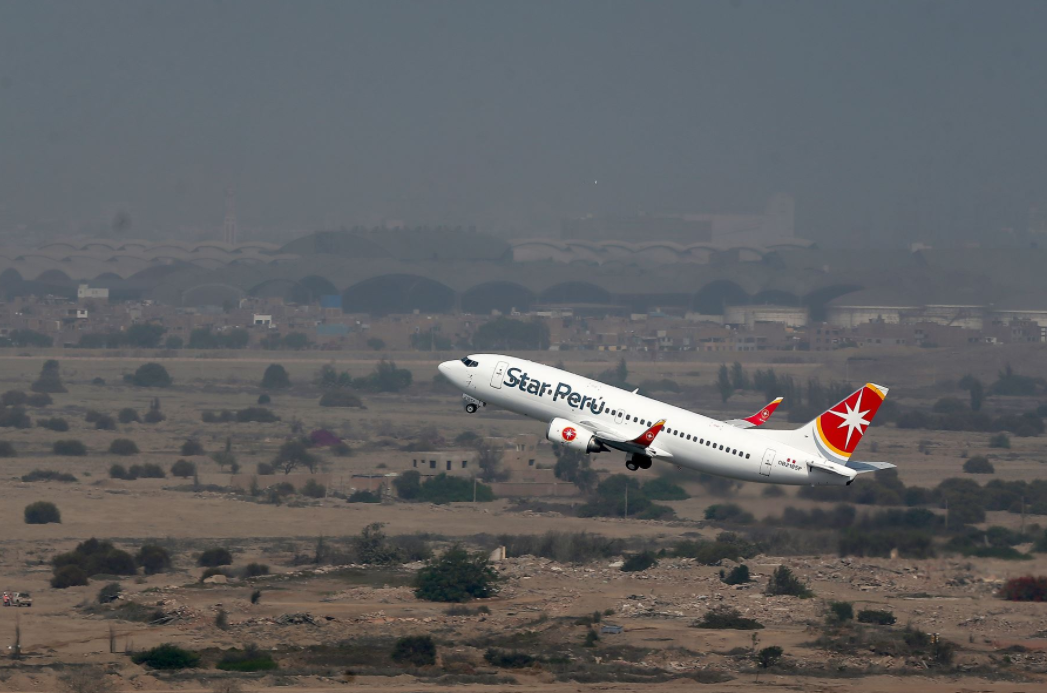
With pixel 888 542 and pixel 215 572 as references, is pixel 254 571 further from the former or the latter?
pixel 888 542

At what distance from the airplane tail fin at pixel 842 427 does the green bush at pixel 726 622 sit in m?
22.4

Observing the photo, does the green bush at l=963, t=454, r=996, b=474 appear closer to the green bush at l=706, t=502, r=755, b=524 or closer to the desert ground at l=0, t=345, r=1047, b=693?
the desert ground at l=0, t=345, r=1047, b=693

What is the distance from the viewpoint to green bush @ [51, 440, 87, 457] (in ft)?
566

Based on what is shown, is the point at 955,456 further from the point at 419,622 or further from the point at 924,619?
the point at 419,622

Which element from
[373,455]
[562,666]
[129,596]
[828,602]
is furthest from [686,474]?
[373,455]

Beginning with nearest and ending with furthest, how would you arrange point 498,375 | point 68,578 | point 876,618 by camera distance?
point 498,375, point 876,618, point 68,578

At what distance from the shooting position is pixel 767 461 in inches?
3120

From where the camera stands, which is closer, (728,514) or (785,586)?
(785,586)

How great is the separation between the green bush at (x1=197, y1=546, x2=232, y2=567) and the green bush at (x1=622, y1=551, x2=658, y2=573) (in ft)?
101

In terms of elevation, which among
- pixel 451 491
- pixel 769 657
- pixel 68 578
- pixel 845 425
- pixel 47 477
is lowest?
pixel 769 657

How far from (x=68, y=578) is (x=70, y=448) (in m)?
69.9

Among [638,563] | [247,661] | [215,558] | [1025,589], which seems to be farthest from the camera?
[215,558]

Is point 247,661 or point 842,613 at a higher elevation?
point 842,613

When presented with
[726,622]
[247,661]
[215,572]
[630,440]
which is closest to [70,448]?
[215,572]
